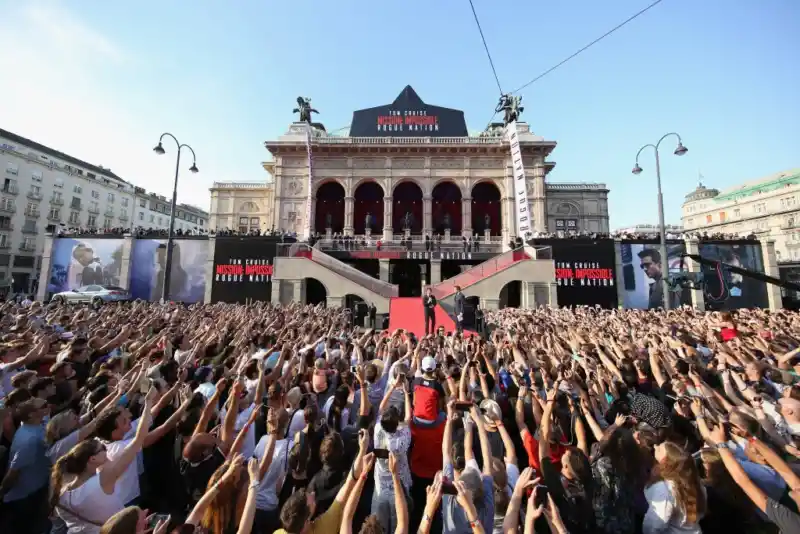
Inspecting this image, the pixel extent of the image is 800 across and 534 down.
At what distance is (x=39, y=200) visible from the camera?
55.3 m

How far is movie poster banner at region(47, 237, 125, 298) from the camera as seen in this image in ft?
95.8

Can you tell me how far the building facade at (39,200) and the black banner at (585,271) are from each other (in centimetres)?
6023

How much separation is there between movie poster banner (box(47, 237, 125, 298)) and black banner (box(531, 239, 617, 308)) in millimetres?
32903

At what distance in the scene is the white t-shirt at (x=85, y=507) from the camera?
2.73m

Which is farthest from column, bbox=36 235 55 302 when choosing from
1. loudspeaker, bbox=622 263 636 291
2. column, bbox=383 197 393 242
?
loudspeaker, bbox=622 263 636 291

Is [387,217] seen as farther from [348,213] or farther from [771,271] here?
[771,271]

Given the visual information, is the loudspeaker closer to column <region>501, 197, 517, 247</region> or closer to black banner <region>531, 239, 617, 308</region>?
black banner <region>531, 239, 617, 308</region>

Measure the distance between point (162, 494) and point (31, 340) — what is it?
202 inches

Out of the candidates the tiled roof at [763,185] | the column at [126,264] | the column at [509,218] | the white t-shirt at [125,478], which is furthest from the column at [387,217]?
the tiled roof at [763,185]

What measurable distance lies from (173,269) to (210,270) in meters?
3.39

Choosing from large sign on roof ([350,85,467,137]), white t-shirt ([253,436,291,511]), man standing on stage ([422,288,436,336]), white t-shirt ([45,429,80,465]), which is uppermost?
large sign on roof ([350,85,467,137])

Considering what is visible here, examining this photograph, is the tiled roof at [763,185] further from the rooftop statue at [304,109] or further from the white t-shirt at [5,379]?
the white t-shirt at [5,379]

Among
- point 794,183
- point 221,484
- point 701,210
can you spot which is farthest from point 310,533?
point 701,210

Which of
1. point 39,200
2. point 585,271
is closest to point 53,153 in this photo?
point 39,200
